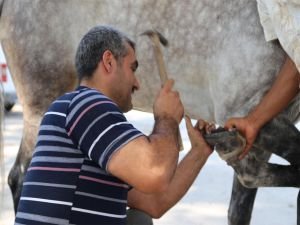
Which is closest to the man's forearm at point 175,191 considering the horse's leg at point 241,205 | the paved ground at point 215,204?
the horse's leg at point 241,205

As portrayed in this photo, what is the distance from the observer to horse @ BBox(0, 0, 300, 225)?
2.70m

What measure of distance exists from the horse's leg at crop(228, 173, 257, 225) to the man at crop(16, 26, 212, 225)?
4.56 ft

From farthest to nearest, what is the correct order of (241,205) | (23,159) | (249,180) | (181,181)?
(23,159) < (241,205) < (249,180) < (181,181)

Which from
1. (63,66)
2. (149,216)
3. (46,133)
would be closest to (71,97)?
(46,133)

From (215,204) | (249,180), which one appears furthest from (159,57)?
(215,204)

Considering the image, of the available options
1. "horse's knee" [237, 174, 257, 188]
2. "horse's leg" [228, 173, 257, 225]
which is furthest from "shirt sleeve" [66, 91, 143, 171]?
"horse's leg" [228, 173, 257, 225]

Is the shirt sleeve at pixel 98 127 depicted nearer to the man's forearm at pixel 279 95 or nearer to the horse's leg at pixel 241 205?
the man's forearm at pixel 279 95

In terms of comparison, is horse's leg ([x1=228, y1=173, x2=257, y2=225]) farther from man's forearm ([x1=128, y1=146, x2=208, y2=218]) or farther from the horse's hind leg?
man's forearm ([x1=128, y1=146, x2=208, y2=218])

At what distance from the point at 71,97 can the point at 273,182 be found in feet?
3.41

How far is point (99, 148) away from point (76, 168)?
0.42 feet

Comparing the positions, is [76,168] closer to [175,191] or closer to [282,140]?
[175,191]

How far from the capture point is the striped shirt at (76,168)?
184 centimetres

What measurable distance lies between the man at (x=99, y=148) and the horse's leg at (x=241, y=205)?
1.39 m

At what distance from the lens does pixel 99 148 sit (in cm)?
182
